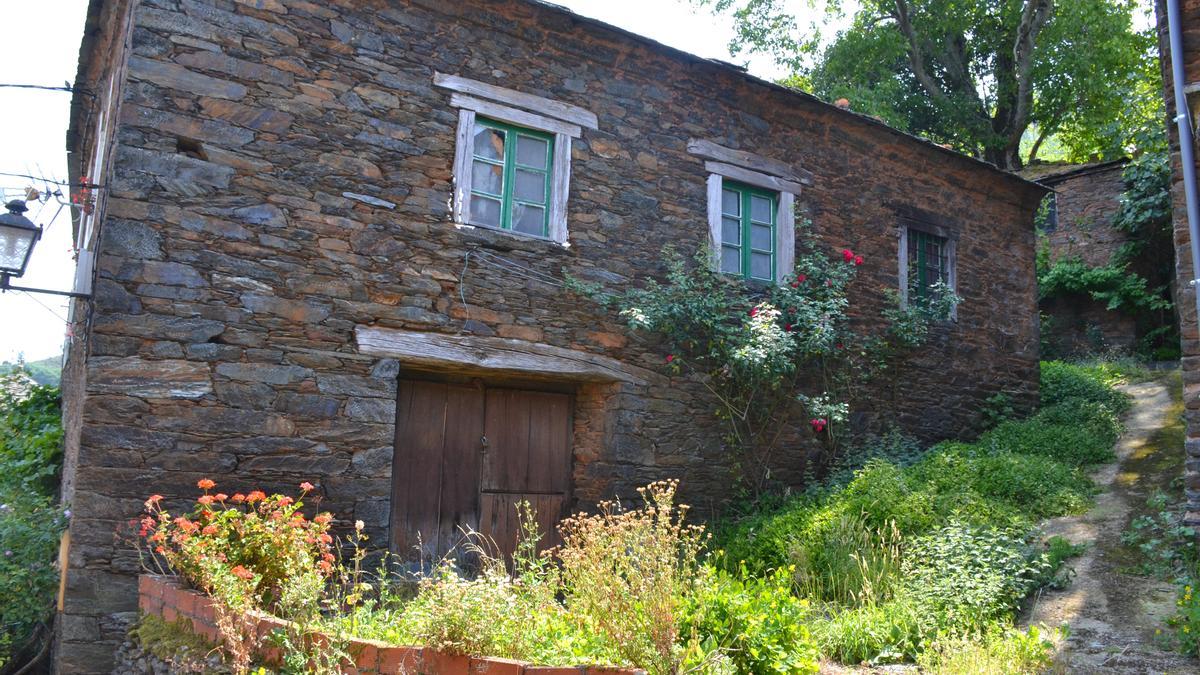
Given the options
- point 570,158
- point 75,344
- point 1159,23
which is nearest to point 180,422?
point 75,344

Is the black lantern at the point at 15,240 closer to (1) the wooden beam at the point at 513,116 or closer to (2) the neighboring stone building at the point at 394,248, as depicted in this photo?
(2) the neighboring stone building at the point at 394,248

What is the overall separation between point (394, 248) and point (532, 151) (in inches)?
61.6

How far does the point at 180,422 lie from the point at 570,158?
3.69 metres

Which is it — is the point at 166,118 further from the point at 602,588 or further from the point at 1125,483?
the point at 1125,483

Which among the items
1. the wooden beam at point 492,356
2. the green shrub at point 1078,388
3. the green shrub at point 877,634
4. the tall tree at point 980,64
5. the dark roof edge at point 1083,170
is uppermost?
the tall tree at point 980,64

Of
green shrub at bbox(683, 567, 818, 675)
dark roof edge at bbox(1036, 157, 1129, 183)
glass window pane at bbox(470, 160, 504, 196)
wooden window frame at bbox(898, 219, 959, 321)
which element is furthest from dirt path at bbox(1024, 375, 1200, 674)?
dark roof edge at bbox(1036, 157, 1129, 183)

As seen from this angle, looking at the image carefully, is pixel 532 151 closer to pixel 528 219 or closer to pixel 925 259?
pixel 528 219

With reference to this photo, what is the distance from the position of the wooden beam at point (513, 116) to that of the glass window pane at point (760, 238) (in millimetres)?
2156

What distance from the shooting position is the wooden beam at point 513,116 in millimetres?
6934

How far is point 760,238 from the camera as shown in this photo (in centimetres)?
873

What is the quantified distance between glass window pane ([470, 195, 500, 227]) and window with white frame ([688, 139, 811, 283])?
2.16 m

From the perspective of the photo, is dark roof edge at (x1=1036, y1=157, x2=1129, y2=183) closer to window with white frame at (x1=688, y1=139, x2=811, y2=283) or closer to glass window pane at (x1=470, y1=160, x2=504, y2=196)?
window with white frame at (x1=688, y1=139, x2=811, y2=283)

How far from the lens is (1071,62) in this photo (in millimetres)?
16312

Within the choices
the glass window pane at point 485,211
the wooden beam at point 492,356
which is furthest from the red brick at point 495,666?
the glass window pane at point 485,211
